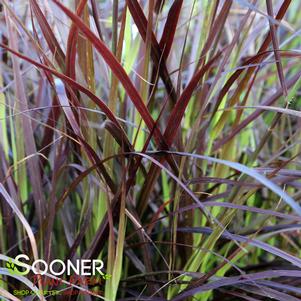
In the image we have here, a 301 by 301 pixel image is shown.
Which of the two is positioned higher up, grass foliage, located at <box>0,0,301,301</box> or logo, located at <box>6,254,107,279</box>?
grass foliage, located at <box>0,0,301,301</box>

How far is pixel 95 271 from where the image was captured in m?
0.67

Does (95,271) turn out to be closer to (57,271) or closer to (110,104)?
(57,271)

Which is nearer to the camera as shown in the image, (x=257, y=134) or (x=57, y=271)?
(x=57, y=271)

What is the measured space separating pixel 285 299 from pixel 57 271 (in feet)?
1.00

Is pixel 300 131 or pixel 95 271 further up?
pixel 300 131

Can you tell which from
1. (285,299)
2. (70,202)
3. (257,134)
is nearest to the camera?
(285,299)

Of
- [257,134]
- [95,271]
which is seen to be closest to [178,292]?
[95,271]

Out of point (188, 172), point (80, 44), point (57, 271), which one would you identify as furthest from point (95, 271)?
point (80, 44)

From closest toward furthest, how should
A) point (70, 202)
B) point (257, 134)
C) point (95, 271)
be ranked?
point (95, 271)
point (70, 202)
point (257, 134)

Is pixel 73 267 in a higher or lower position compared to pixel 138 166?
lower

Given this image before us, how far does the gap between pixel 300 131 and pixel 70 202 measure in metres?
0.37

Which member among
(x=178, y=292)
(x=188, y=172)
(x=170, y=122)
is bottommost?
(x=178, y=292)

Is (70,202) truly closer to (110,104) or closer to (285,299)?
(110,104)

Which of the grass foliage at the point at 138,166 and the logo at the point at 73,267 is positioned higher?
the grass foliage at the point at 138,166
